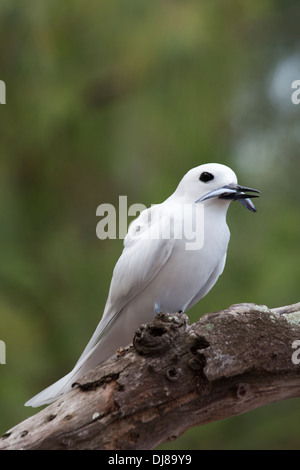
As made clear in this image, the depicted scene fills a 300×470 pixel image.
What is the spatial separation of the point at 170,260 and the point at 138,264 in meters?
0.12

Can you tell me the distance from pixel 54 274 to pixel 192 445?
4.95ft

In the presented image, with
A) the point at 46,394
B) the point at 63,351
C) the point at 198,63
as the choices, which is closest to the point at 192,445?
the point at 63,351

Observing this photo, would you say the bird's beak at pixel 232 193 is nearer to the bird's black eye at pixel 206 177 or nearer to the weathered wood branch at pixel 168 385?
the bird's black eye at pixel 206 177

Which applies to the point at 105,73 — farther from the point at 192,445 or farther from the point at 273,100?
the point at 192,445

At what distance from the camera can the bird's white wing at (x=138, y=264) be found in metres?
2.65

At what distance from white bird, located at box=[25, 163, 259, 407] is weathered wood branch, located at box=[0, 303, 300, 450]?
26 cm

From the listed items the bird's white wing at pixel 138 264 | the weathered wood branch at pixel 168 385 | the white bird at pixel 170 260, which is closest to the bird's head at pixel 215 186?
the white bird at pixel 170 260

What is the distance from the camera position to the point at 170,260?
2.67 meters

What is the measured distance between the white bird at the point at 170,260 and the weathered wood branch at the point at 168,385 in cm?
26

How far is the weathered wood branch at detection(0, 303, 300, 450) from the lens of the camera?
2273 mm

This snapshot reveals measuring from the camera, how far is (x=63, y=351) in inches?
191
